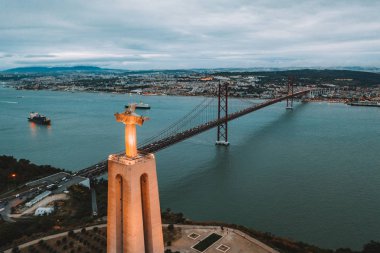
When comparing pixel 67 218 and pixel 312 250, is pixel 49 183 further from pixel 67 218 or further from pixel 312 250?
pixel 312 250

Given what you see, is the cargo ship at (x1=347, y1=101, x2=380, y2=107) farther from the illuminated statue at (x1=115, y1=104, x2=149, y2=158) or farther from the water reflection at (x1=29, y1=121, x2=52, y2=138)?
the illuminated statue at (x1=115, y1=104, x2=149, y2=158)

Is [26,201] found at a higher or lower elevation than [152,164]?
lower

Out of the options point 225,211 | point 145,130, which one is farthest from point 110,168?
point 145,130

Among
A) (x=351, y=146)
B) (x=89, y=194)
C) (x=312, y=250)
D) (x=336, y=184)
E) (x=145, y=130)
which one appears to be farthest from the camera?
(x=145, y=130)

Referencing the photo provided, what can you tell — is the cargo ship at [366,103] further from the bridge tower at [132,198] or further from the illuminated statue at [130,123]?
the illuminated statue at [130,123]

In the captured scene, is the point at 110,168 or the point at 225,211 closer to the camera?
the point at 110,168

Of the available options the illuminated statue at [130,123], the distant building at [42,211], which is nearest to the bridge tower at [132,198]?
the illuminated statue at [130,123]

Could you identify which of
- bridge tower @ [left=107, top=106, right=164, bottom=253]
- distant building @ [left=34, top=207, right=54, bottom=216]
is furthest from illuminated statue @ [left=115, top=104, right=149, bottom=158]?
distant building @ [left=34, top=207, right=54, bottom=216]
